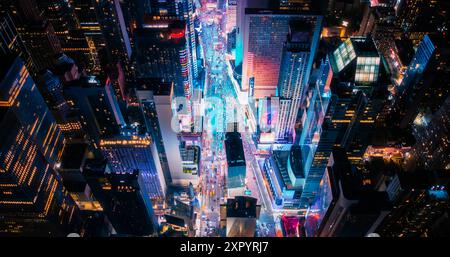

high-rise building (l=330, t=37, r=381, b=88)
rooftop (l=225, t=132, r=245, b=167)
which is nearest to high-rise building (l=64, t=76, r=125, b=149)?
rooftop (l=225, t=132, r=245, b=167)

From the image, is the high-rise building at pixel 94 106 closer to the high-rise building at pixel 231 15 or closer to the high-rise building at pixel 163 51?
the high-rise building at pixel 163 51

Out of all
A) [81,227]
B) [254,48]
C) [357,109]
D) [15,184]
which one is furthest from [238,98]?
[15,184]

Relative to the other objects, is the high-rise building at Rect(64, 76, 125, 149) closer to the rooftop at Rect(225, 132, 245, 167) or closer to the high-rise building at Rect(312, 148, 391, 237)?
the rooftop at Rect(225, 132, 245, 167)

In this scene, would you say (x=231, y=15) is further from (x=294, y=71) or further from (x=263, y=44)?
(x=294, y=71)

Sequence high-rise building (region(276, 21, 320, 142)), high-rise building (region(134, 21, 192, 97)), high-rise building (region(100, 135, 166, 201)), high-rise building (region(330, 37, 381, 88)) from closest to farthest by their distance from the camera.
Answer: high-rise building (region(330, 37, 381, 88))
high-rise building (region(100, 135, 166, 201))
high-rise building (region(276, 21, 320, 142))
high-rise building (region(134, 21, 192, 97))

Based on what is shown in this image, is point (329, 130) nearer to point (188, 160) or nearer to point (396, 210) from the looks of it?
point (396, 210)

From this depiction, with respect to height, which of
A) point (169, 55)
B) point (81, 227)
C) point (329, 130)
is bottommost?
point (81, 227)

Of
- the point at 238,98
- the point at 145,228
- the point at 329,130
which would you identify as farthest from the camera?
the point at 238,98
